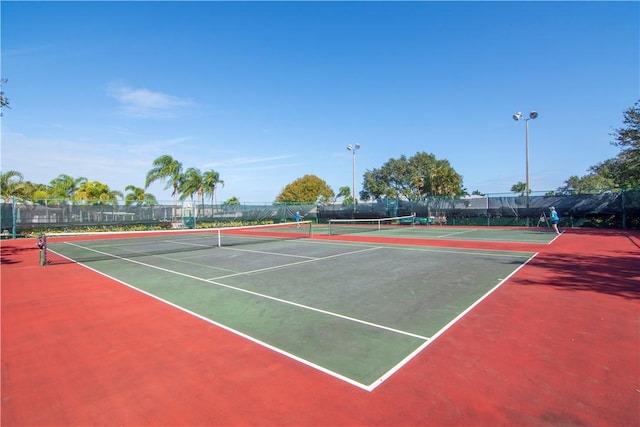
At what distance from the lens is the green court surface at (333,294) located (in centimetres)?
461

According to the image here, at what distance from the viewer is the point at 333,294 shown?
7457 mm

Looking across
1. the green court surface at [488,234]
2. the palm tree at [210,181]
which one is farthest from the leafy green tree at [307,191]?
the green court surface at [488,234]

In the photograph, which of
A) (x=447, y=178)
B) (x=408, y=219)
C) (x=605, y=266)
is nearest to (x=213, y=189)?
(x=408, y=219)

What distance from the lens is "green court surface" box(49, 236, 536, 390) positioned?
182 inches

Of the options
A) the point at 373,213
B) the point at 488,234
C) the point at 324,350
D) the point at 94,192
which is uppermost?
the point at 94,192

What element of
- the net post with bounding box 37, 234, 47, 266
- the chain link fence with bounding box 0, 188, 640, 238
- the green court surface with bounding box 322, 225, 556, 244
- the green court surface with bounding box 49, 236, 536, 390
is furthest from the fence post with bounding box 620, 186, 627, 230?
the net post with bounding box 37, 234, 47, 266

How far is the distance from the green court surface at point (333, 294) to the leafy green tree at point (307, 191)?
56.2m

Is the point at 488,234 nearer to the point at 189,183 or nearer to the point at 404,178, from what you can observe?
the point at 189,183

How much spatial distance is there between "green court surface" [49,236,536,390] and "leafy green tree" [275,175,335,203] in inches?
2212

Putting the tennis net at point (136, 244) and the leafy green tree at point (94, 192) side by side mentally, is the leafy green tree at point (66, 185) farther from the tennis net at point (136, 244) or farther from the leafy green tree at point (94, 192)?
the tennis net at point (136, 244)

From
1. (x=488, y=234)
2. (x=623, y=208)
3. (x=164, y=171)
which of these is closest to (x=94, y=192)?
(x=164, y=171)

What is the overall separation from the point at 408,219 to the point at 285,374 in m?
31.8

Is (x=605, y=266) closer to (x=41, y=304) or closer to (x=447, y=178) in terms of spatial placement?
(x=41, y=304)

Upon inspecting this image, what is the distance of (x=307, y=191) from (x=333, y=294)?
63.5 m
